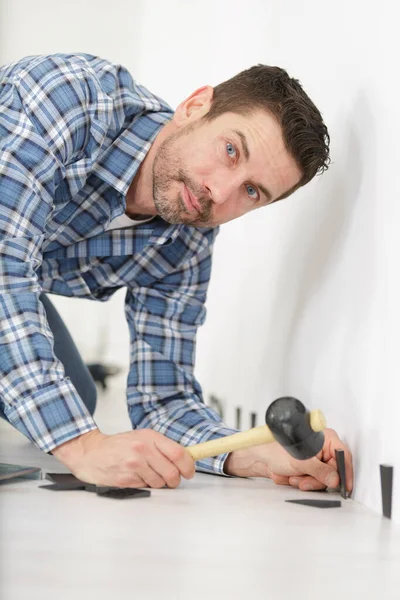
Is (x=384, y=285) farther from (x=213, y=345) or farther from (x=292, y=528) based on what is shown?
(x=213, y=345)

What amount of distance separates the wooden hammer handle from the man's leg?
874mm

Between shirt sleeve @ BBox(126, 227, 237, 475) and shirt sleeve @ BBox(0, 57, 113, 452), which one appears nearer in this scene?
shirt sleeve @ BBox(0, 57, 113, 452)

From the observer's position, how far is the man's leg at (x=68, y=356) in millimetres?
2018

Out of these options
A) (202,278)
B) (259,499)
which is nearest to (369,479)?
(259,499)

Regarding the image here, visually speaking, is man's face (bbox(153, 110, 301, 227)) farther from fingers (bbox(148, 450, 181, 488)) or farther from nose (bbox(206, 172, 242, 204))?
fingers (bbox(148, 450, 181, 488))

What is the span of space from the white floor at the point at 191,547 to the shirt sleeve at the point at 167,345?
1.18 feet

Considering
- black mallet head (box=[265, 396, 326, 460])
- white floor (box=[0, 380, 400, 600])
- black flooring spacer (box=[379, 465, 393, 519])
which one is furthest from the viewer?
black flooring spacer (box=[379, 465, 393, 519])

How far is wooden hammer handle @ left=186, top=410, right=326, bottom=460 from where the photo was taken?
1025 mm

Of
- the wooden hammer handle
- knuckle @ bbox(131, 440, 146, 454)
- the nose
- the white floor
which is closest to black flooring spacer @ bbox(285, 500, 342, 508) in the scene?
the white floor

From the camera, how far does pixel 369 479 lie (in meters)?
1.24

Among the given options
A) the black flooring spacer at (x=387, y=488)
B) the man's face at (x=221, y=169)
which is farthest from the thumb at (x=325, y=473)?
the man's face at (x=221, y=169)

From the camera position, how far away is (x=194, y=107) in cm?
150

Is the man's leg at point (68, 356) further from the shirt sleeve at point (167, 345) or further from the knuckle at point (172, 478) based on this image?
the knuckle at point (172, 478)

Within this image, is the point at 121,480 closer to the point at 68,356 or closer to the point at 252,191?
the point at 252,191
